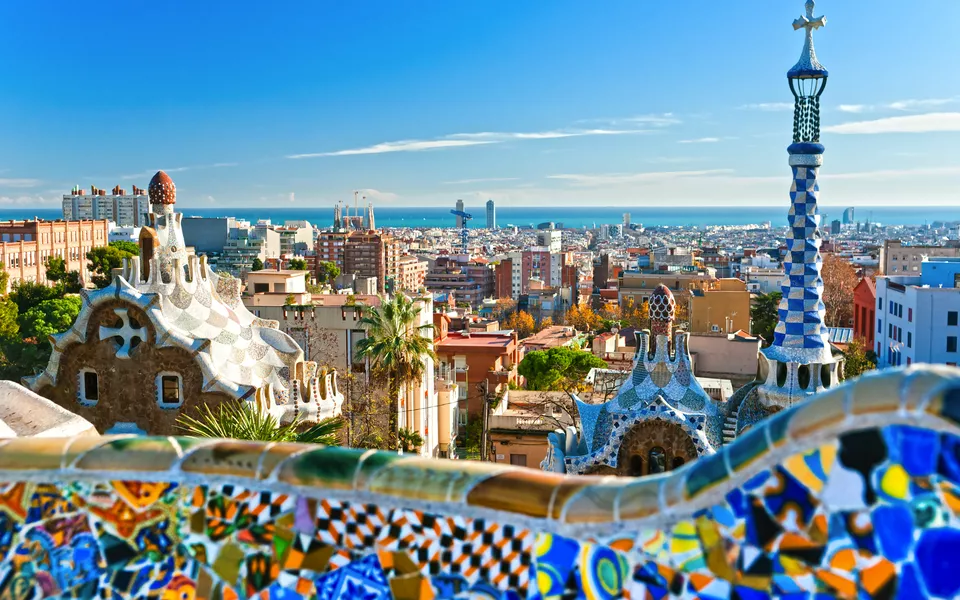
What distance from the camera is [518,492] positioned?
3072 millimetres

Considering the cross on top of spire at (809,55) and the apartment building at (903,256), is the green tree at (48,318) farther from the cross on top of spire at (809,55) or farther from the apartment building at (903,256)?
the apartment building at (903,256)

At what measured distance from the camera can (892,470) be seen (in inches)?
104

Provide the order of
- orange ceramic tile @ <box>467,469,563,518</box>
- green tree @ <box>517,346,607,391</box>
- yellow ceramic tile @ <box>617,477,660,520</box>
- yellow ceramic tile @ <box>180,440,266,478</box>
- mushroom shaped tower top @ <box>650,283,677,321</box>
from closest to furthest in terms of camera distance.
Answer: yellow ceramic tile @ <box>617,477,660,520</box>, orange ceramic tile @ <box>467,469,563,518</box>, yellow ceramic tile @ <box>180,440,266,478</box>, mushroom shaped tower top @ <box>650,283,677,321</box>, green tree @ <box>517,346,607,391</box>

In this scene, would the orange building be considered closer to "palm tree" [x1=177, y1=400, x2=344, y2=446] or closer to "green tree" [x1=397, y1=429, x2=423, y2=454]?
"green tree" [x1=397, y1=429, x2=423, y2=454]

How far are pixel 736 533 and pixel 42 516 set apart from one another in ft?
7.76

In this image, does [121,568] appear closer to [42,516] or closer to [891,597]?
[42,516]

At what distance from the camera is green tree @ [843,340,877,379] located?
33.6 meters

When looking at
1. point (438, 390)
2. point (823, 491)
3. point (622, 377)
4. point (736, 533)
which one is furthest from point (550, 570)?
point (438, 390)

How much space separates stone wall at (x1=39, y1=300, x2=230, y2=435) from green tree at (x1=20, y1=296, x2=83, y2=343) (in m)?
23.2

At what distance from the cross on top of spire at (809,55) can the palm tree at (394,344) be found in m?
9.99

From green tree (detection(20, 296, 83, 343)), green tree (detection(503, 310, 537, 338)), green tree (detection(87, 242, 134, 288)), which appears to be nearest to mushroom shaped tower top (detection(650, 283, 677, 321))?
green tree (detection(20, 296, 83, 343))

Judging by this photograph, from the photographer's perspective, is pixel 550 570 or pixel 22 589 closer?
pixel 550 570

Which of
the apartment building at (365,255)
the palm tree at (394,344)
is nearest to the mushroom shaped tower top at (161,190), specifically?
the palm tree at (394,344)

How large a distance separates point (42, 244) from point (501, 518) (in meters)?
68.5
